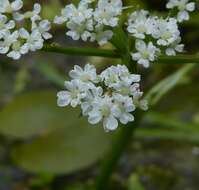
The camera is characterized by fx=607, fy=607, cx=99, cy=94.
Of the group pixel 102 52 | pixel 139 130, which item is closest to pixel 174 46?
pixel 102 52

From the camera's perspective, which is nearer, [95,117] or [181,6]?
[95,117]

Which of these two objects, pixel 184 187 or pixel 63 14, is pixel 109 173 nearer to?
pixel 184 187

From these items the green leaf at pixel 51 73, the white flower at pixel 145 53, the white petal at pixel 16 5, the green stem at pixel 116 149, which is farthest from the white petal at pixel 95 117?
the green leaf at pixel 51 73

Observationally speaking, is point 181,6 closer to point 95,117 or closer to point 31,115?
point 95,117

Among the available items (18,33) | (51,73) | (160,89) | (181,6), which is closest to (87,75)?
(18,33)

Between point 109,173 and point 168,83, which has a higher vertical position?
point 168,83
